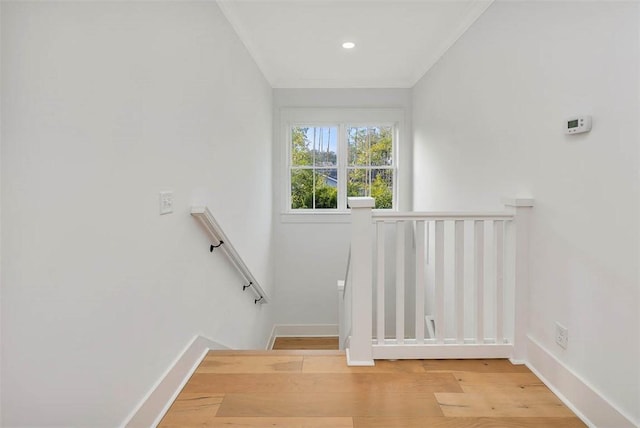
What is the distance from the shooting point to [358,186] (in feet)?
16.0

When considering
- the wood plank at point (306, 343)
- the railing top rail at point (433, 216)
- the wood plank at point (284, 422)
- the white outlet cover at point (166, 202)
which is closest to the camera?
the wood plank at point (284, 422)

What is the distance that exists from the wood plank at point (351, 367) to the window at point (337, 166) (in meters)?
2.87

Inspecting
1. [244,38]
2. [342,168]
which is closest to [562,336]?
[244,38]

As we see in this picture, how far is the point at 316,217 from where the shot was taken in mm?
4789

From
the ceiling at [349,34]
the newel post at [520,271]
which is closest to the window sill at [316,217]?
the ceiling at [349,34]

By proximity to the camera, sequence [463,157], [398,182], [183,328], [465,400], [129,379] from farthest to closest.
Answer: [398,182]
[463,157]
[183,328]
[465,400]
[129,379]

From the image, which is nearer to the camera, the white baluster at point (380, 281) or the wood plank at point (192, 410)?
the wood plank at point (192, 410)

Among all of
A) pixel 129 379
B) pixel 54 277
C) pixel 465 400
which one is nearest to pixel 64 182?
pixel 54 277

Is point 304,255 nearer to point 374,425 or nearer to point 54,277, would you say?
point 374,425

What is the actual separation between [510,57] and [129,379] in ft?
8.49

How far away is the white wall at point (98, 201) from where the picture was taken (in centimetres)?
98

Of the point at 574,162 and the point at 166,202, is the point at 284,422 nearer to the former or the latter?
the point at 166,202

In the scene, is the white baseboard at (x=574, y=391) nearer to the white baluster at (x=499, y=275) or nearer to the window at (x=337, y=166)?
the white baluster at (x=499, y=275)

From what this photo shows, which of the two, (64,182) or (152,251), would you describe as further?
(152,251)
